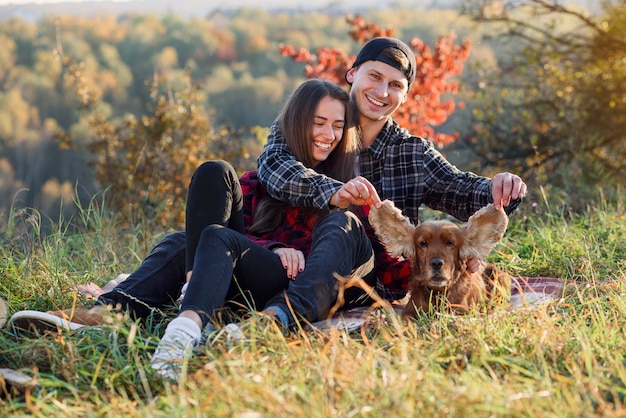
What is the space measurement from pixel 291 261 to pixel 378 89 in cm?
106

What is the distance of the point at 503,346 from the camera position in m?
2.68

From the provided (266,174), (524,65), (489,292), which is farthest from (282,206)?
(524,65)

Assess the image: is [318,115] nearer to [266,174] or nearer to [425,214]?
[266,174]

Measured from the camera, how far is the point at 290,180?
355 centimetres

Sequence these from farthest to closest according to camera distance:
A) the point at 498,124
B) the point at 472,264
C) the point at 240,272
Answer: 1. the point at 498,124
2. the point at 472,264
3. the point at 240,272

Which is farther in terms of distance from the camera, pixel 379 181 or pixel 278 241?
pixel 379 181

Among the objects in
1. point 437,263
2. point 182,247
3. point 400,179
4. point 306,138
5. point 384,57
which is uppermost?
point 384,57

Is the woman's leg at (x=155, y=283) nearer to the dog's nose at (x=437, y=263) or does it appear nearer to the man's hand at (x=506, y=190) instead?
the dog's nose at (x=437, y=263)

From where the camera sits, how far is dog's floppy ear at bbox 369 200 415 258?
11.2 ft

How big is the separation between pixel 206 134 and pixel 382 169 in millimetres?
4974

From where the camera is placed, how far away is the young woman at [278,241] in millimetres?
2934

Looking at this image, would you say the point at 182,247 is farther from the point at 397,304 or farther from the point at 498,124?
the point at 498,124

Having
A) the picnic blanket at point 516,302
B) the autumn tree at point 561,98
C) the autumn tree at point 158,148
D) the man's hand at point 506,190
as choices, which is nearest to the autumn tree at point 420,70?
the autumn tree at point 561,98

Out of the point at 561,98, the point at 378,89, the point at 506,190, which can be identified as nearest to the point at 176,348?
the point at 506,190
